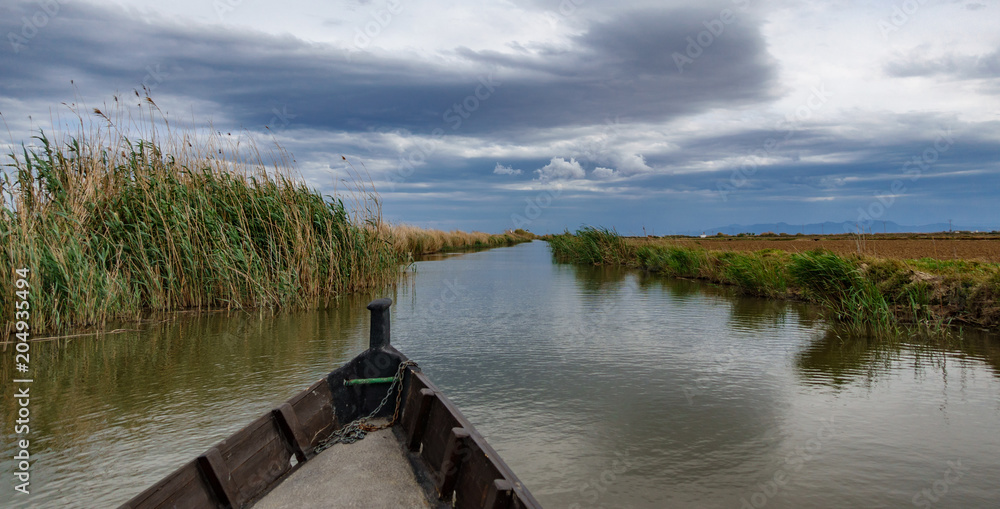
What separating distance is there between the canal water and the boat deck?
0.76 metres

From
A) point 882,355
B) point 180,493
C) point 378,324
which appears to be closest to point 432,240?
point 882,355

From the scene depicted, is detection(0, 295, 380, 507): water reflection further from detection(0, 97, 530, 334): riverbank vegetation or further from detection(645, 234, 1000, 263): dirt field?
detection(645, 234, 1000, 263): dirt field

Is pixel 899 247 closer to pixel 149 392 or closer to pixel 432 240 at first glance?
pixel 432 240

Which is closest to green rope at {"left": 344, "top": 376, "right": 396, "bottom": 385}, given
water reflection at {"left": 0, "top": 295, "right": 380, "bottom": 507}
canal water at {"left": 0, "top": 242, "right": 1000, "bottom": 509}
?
canal water at {"left": 0, "top": 242, "right": 1000, "bottom": 509}

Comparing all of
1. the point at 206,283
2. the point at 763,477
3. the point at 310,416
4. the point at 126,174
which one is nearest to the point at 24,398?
the point at 310,416

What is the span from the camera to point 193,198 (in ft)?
30.9

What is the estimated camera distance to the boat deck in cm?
289

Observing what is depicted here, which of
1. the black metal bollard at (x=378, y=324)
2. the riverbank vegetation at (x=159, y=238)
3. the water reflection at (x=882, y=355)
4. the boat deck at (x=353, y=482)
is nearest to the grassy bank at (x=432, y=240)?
the riverbank vegetation at (x=159, y=238)

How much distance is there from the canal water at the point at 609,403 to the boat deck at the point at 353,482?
0.76m

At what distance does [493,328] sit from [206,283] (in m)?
5.01

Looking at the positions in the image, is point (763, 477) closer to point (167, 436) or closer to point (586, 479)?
point (586, 479)

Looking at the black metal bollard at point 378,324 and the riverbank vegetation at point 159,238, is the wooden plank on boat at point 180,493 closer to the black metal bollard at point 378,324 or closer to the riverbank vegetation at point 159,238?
the black metal bollard at point 378,324

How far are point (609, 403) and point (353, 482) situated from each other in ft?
8.26

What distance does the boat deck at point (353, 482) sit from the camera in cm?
289
